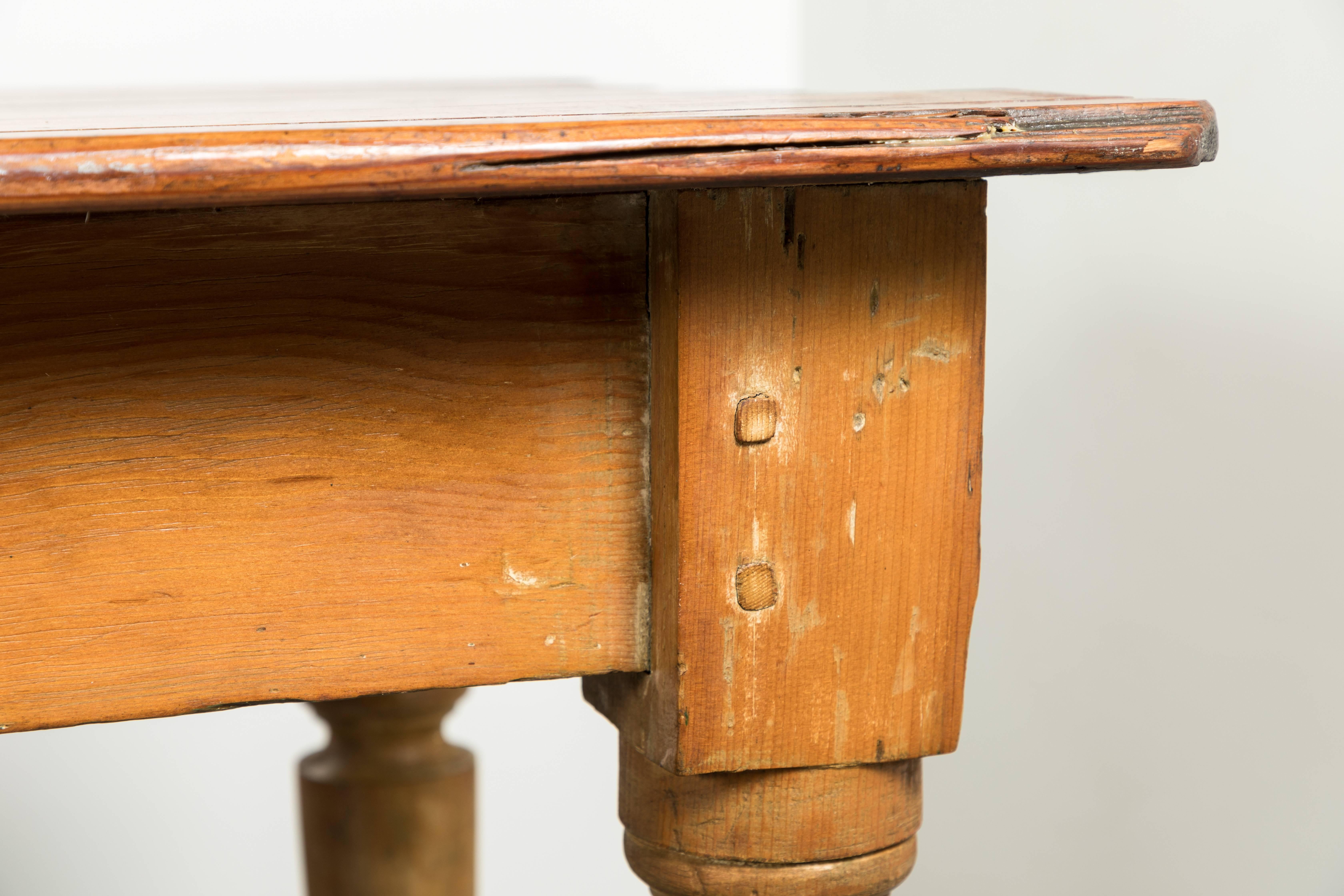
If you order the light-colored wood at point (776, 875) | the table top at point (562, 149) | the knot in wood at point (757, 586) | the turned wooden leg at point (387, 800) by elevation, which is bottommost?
the turned wooden leg at point (387, 800)

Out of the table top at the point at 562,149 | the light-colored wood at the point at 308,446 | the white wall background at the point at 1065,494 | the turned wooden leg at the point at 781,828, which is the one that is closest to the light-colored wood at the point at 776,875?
the turned wooden leg at the point at 781,828

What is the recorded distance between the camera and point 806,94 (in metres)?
0.68

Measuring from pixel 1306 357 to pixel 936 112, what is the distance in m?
0.71

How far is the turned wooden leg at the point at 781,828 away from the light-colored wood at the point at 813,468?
2 cm

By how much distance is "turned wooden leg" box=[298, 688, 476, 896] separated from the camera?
89 centimetres

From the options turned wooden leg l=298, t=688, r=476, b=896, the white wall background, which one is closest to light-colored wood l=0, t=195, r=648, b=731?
turned wooden leg l=298, t=688, r=476, b=896

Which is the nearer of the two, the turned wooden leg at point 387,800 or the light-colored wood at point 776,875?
the light-colored wood at point 776,875

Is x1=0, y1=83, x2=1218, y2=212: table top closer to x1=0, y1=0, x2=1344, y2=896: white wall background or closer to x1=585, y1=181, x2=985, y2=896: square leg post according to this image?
x1=585, y1=181, x2=985, y2=896: square leg post

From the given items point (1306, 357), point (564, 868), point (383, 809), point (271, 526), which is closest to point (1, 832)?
point (564, 868)

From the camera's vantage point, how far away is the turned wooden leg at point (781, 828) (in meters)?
0.55

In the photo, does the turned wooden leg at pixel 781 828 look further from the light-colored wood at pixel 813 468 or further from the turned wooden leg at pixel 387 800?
the turned wooden leg at pixel 387 800

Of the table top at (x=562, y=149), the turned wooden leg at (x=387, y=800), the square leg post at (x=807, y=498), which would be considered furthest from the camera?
Result: the turned wooden leg at (x=387, y=800)

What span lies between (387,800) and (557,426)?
47cm

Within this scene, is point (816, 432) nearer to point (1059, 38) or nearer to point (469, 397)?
point (469, 397)
